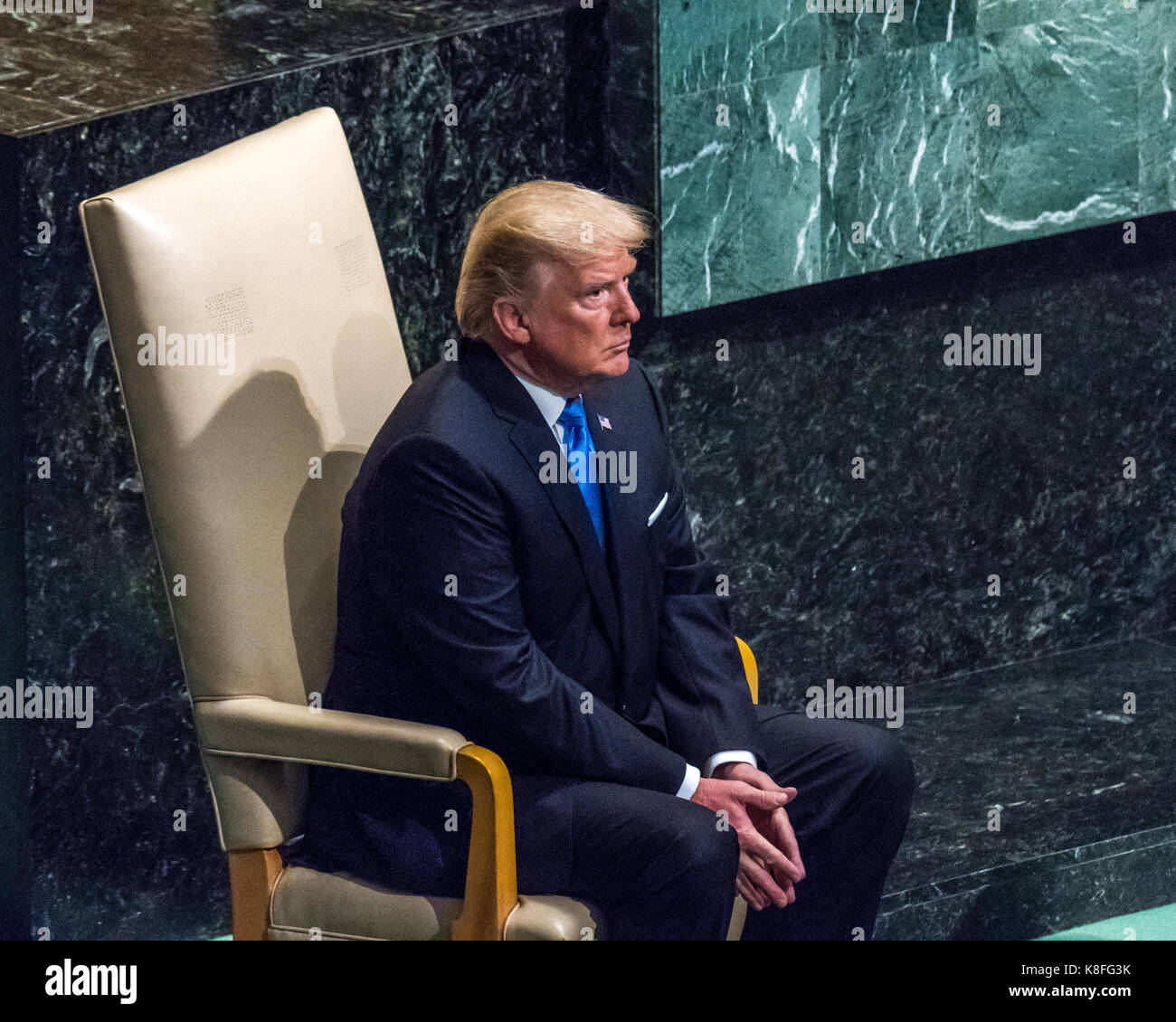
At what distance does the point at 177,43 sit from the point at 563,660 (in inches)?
50.2

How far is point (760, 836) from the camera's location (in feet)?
7.59

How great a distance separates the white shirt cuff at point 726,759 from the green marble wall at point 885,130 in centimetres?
111

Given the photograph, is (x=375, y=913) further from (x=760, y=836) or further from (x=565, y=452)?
(x=565, y=452)

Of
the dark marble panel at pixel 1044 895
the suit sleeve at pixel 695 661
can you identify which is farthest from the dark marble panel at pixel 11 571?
the dark marble panel at pixel 1044 895

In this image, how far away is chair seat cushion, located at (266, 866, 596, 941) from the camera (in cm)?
215

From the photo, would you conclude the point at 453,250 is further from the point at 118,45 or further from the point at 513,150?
the point at 118,45

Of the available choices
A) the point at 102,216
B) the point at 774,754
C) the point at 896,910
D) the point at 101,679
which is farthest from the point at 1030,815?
the point at 102,216

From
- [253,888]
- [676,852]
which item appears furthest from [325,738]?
[676,852]

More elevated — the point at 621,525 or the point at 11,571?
the point at 621,525

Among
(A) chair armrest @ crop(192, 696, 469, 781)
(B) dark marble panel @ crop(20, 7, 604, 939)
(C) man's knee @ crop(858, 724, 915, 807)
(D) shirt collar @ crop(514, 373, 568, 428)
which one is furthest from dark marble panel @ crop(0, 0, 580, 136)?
(C) man's knee @ crop(858, 724, 915, 807)

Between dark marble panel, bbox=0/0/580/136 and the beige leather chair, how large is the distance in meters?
0.38

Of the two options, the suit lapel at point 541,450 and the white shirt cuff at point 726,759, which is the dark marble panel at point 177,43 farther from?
the white shirt cuff at point 726,759

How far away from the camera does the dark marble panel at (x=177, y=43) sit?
268cm

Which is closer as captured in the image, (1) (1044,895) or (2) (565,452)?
(2) (565,452)
